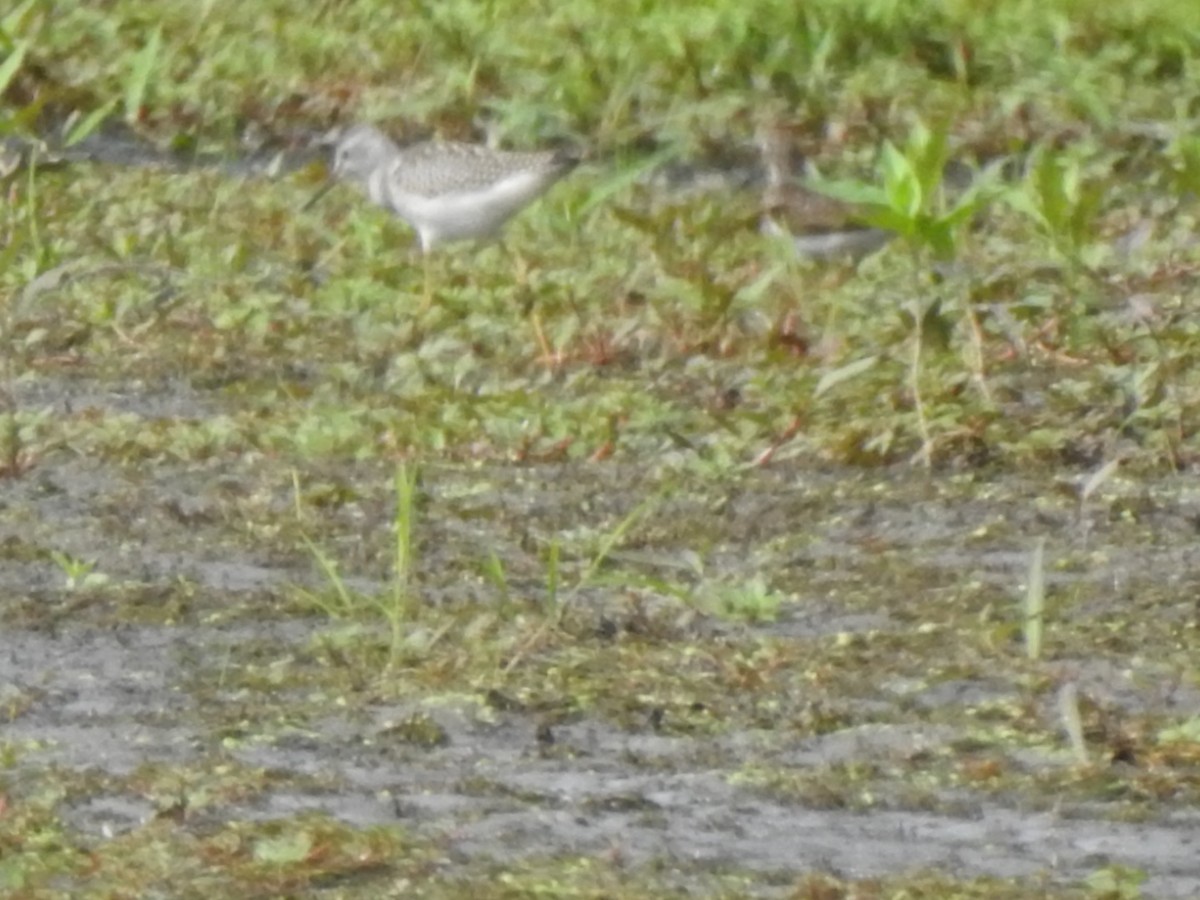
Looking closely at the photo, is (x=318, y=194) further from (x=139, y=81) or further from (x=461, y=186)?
(x=139, y=81)

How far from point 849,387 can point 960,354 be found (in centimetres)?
32

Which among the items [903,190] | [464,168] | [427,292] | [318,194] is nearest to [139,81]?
[318,194]

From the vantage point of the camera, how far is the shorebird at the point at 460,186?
8.48m

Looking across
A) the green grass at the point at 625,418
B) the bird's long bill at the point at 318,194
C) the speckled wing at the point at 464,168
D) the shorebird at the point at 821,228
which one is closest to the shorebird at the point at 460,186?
the speckled wing at the point at 464,168

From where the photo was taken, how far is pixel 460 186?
8539 millimetres

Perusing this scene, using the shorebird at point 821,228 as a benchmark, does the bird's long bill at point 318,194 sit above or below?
below

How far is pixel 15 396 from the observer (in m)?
6.95

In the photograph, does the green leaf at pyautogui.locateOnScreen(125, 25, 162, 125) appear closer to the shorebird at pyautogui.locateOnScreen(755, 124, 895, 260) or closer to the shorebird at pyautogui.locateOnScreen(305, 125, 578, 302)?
the shorebird at pyautogui.locateOnScreen(305, 125, 578, 302)

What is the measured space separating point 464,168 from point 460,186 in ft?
0.76

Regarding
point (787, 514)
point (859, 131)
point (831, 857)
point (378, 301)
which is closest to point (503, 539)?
point (787, 514)

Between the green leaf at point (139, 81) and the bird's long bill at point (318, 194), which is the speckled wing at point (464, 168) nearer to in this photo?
the bird's long bill at point (318, 194)

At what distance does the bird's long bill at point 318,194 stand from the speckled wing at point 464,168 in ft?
1.35

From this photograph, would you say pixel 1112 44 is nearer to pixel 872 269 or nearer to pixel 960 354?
pixel 872 269

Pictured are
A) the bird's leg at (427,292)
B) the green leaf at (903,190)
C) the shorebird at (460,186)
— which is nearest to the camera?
the green leaf at (903,190)
